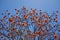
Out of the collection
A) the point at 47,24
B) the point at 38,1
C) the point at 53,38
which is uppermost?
the point at 38,1

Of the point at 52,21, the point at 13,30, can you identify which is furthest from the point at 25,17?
the point at 52,21

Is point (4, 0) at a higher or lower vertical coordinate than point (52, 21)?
higher

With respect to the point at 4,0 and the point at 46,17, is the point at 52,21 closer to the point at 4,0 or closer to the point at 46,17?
the point at 46,17

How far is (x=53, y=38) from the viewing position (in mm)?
2416

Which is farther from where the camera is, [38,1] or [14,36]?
[38,1]

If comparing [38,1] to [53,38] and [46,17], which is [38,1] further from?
[53,38]

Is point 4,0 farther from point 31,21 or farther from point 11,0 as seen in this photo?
point 31,21

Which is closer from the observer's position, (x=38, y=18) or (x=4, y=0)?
(x=38, y=18)

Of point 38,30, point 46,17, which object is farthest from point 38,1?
point 38,30

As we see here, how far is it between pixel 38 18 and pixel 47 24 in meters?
0.16

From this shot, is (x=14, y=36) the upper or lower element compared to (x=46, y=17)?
lower

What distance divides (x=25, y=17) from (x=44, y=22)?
304 mm

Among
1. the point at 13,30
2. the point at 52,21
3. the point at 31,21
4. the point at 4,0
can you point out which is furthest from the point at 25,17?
the point at 4,0

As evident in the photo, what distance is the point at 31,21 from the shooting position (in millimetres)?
2527
